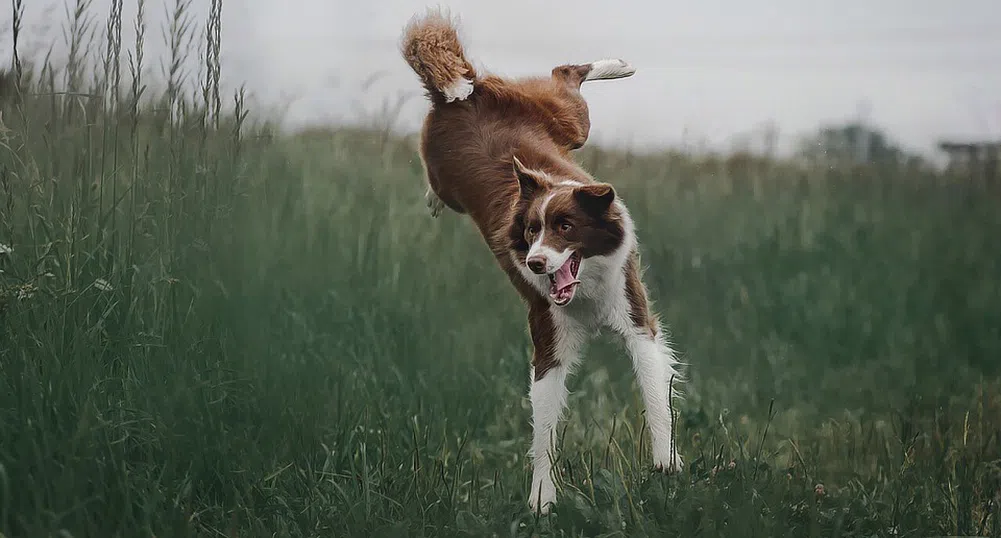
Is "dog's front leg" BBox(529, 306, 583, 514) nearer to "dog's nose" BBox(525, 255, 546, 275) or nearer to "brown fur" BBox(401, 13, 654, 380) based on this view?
"brown fur" BBox(401, 13, 654, 380)

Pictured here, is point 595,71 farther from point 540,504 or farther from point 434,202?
point 540,504

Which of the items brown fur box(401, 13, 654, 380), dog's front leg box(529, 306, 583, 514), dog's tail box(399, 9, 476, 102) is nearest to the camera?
dog's front leg box(529, 306, 583, 514)

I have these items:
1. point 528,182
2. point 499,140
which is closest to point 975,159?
point 499,140

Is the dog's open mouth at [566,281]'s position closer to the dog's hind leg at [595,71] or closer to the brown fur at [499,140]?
the brown fur at [499,140]

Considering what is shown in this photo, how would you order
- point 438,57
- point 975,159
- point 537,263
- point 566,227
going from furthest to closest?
point 975,159
point 438,57
point 566,227
point 537,263

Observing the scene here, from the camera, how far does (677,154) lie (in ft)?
18.2

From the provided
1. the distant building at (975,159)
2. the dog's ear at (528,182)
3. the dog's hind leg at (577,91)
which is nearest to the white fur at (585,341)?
the dog's ear at (528,182)

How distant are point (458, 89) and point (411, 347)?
4.03 feet

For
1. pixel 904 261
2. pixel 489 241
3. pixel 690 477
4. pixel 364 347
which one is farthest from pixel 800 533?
pixel 904 261

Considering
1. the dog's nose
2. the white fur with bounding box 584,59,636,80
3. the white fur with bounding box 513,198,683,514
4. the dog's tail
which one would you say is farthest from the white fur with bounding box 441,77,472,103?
the dog's nose

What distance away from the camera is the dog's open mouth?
135 inches

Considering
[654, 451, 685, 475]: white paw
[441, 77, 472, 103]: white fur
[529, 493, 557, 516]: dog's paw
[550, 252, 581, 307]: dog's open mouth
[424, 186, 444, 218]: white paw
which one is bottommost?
[529, 493, 557, 516]: dog's paw

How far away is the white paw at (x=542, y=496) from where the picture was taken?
3615 millimetres

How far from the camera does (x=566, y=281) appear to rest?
11.4 ft
